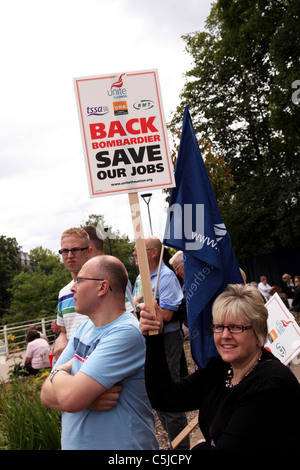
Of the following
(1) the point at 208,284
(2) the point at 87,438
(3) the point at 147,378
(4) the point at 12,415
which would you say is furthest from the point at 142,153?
(4) the point at 12,415

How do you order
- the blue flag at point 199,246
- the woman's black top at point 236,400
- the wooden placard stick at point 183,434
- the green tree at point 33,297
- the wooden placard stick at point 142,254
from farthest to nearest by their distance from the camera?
1. the green tree at point 33,297
2. the wooden placard stick at point 183,434
3. the blue flag at point 199,246
4. the wooden placard stick at point 142,254
5. the woman's black top at point 236,400

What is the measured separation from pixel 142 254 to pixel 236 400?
0.89m

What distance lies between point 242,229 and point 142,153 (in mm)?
21738

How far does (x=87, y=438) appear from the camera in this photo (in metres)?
2.36

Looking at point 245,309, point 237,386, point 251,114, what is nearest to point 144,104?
point 245,309

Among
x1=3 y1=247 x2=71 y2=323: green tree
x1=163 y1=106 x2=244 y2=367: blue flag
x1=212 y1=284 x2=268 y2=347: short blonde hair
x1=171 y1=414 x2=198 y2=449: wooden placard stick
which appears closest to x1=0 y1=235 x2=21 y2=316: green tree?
x1=3 y1=247 x2=71 y2=323: green tree

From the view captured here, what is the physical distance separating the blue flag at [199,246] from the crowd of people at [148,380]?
502 millimetres

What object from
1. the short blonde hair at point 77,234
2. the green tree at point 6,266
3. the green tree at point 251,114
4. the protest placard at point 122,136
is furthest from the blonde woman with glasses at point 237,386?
the green tree at point 6,266

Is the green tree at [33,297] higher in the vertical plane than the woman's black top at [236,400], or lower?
lower

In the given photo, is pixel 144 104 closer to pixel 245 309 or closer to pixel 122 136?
pixel 122 136

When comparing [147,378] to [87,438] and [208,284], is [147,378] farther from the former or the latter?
[208,284]

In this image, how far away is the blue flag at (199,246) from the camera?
304 centimetres

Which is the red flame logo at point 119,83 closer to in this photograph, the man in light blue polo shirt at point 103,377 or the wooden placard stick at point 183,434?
the man in light blue polo shirt at point 103,377

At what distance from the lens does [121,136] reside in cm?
288
